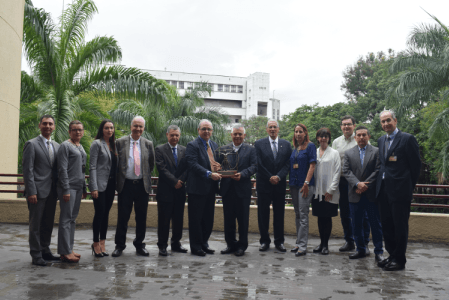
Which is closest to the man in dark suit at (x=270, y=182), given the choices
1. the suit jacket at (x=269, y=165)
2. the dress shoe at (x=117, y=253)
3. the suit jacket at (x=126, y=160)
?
the suit jacket at (x=269, y=165)

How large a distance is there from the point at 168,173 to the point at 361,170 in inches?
123

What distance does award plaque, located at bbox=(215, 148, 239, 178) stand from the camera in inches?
254

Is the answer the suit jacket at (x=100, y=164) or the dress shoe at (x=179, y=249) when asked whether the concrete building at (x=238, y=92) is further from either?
the suit jacket at (x=100, y=164)

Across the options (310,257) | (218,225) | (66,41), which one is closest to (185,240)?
(218,225)

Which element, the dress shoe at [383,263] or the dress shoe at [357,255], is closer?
the dress shoe at [383,263]

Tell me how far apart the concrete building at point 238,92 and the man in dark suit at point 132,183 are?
210 ft

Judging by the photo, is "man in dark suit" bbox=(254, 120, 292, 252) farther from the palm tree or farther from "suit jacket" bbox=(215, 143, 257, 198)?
the palm tree

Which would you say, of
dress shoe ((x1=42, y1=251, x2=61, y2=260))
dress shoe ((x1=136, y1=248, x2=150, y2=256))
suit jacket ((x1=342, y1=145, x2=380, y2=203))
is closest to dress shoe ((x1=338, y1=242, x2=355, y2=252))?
suit jacket ((x1=342, y1=145, x2=380, y2=203))

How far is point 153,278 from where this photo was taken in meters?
4.96

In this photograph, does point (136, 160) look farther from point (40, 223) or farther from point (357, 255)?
point (357, 255)

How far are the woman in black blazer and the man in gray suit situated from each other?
1.80 feet

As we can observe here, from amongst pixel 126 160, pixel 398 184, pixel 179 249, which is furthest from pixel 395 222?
pixel 126 160

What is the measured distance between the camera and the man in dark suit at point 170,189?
644 cm

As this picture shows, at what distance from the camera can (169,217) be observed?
257 inches
